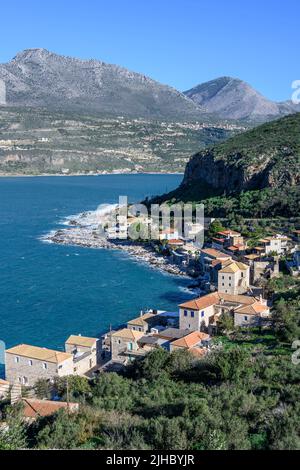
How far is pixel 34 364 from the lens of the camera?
20.9 meters

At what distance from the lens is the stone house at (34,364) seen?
20594 mm

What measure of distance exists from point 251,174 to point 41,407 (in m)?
47.5

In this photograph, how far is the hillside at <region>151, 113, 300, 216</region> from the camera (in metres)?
52.0

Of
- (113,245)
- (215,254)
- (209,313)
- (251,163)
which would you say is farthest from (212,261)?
(251,163)

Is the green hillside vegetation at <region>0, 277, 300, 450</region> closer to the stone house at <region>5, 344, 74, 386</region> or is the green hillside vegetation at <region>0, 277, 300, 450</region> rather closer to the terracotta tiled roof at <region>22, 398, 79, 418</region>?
the terracotta tiled roof at <region>22, 398, 79, 418</region>

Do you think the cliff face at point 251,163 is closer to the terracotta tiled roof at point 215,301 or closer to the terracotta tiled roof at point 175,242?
the terracotta tiled roof at point 175,242

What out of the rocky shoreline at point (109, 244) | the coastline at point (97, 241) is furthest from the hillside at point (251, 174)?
the rocky shoreline at point (109, 244)

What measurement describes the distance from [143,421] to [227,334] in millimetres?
13637

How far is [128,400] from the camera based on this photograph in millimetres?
14109

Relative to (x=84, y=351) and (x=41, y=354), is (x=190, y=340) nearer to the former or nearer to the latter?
(x=84, y=351)

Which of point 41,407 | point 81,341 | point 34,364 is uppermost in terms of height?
point 41,407

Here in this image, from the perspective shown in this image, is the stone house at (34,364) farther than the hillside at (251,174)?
No

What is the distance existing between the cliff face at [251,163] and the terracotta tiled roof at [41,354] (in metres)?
38.1

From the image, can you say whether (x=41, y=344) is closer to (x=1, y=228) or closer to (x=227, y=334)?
(x=227, y=334)
